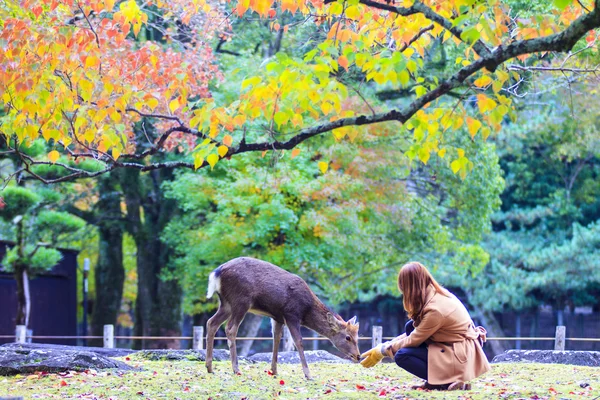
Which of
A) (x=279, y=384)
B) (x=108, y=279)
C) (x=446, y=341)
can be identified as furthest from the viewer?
(x=108, y=279)

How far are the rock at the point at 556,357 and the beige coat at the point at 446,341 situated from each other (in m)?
4.35

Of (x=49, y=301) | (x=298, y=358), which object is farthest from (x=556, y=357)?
(x=49, y=301)

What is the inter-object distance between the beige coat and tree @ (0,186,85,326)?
12.5m

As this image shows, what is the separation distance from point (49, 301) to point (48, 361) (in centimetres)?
1379

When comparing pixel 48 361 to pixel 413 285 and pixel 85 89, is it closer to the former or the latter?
pixel 85 89

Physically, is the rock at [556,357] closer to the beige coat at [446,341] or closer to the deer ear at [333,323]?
the deer ear at [333,323]

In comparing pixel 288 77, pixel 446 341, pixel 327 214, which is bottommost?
pixel 446 341

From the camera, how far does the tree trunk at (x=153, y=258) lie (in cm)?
2150

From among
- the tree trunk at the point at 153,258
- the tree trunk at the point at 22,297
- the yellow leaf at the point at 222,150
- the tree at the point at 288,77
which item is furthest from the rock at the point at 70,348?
the tree trunk at the point at 153,258

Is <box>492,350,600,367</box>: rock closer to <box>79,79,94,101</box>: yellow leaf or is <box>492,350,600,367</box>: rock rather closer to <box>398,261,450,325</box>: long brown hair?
<box>398,261,450,325</box>: long brown hair

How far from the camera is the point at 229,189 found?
17938mm

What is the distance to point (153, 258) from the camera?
2175cm

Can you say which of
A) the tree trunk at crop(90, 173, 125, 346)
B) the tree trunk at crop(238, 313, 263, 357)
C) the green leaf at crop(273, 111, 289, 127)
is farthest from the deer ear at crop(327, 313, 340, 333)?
the tree trunk at crop(90, 173, 125, 346)

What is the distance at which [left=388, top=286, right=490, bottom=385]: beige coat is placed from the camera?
6.35 m
